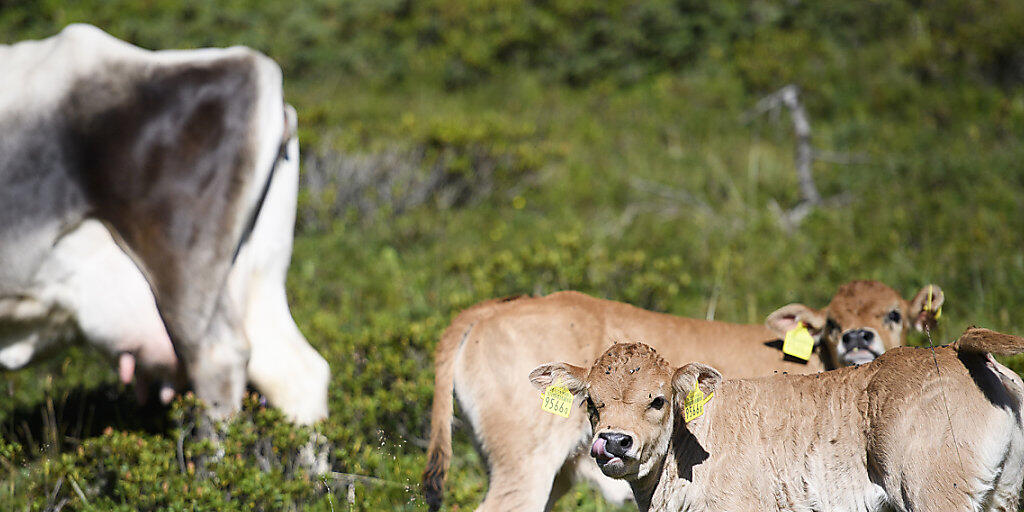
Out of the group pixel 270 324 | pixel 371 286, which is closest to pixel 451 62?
pixel 371 286

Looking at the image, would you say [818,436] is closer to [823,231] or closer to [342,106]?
[823,231]

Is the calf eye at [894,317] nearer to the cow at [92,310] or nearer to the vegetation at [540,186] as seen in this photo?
the vegetation at [540,186]

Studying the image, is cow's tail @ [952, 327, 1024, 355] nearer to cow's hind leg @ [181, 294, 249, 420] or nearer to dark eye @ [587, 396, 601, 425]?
dark eye @ [587, 396, 601, 425]

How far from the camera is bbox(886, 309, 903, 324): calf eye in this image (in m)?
5.46

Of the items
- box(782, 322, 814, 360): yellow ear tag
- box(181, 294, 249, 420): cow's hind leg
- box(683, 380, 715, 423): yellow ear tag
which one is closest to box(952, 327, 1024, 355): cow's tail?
box(683, 380, 715, 423): yellow ear tag

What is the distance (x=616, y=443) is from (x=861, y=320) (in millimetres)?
2348

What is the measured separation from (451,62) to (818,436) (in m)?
12.9

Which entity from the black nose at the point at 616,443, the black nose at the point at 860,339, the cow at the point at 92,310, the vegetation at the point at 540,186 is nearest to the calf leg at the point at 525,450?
the vegetation at the point at 540,186

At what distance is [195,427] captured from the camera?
6277 mm

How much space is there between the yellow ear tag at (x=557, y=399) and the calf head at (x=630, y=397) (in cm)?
3

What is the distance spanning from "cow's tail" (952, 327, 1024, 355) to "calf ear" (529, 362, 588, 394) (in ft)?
5.26

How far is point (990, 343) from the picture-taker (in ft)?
12.3

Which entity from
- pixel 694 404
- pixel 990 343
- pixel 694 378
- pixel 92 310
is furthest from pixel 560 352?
pixel 92 310

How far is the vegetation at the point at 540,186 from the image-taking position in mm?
6062
